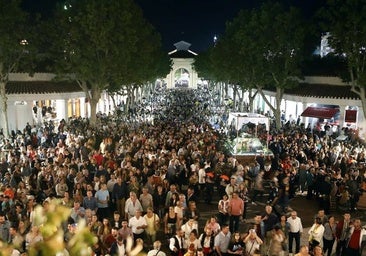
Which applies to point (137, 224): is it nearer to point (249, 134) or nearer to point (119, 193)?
point (119, 193)

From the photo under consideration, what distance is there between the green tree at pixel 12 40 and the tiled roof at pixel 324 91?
64.0 feet

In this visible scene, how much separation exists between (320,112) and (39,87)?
2038 cm

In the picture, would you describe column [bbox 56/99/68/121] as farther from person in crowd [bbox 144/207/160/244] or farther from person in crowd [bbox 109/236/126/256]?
person in crowd [bbox 109/236/126/256]

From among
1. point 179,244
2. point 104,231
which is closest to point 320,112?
point 179,244

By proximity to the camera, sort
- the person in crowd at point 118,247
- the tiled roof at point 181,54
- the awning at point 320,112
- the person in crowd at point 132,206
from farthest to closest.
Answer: the tiled roof at point 181,54, the awning at point 320,112, the person in crowd at point 132,206, the person in crowd at point 118,247

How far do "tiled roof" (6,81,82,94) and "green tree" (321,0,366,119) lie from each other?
60.3 ft

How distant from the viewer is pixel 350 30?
2261cm

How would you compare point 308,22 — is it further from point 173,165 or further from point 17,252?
point 17,252

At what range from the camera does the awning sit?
2845 centimetres

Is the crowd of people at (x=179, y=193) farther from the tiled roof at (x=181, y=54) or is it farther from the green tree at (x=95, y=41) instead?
the tiled roof at (x=181, y=54)

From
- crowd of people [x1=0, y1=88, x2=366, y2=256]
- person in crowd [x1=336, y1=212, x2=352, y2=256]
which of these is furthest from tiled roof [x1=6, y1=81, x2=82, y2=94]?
person in crowd [x1=336, y1=212, x2=352, y2=256]

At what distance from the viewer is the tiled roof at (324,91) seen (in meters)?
28.1

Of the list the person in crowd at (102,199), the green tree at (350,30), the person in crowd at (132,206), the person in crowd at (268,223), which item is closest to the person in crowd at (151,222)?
the person in crowd at (132,206)

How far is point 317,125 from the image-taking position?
30141 millimetres
